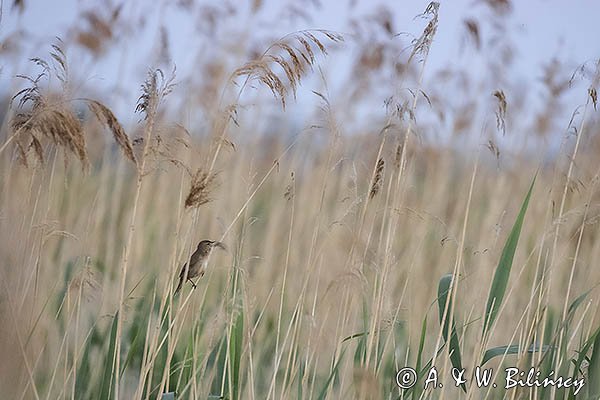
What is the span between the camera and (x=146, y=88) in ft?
5.12

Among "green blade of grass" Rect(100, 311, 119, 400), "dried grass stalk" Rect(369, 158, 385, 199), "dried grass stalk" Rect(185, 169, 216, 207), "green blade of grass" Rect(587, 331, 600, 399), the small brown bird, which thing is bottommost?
"green blade of grass" Rect(100, 311, 119, 400)

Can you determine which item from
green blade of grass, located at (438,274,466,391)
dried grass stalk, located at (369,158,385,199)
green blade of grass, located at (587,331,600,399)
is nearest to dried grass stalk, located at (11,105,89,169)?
dried grass stalk, located at (369,158,385,199)

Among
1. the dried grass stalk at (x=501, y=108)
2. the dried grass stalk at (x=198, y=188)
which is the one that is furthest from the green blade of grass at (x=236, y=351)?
the dried grass stalk at (x=501, y=108)

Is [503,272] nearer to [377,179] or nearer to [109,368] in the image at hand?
[377,179]

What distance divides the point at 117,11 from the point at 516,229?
1.91 metres

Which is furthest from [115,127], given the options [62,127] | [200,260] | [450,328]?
[450,328]

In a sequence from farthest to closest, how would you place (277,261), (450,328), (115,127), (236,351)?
(277,261) → (236,351) → (450,328) → (115,127)

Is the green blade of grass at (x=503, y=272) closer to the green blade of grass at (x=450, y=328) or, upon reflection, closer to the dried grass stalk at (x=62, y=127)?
the green blade of grass at (x=450, y=328)

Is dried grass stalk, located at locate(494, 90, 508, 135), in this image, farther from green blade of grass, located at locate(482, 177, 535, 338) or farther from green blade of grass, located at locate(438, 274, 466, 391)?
green blade of grass, located at locate(438, 274, 466, 391)

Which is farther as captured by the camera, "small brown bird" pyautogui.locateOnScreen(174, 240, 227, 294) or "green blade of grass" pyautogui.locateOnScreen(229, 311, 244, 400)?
"green blade of grass" pyautogui.locateOnScreen(229, 311, 244, 400)

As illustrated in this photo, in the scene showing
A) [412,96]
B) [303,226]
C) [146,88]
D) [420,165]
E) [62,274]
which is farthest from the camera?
[420,165]

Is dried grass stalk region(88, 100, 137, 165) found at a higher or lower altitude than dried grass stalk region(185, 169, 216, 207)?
higher

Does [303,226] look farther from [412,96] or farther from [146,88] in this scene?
[146,88]

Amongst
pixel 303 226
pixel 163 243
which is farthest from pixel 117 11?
pixel 303 226
